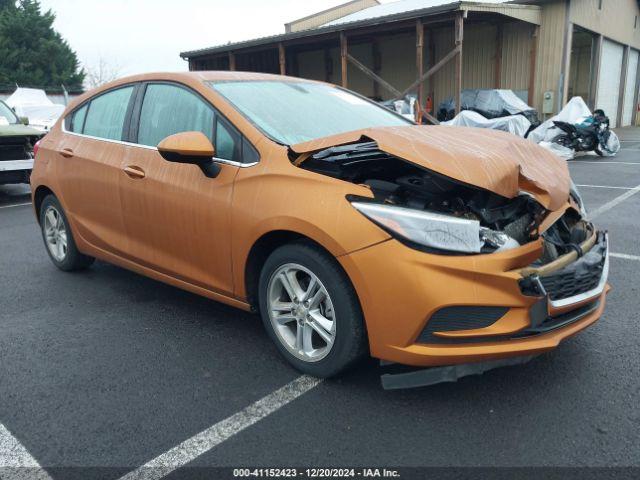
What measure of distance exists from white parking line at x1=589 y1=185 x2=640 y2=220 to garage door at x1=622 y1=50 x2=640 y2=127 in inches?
706

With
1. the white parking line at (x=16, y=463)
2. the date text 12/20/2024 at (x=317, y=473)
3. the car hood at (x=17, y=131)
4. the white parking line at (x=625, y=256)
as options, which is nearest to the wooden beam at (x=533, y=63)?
the white parking line at (x=625, y=256)

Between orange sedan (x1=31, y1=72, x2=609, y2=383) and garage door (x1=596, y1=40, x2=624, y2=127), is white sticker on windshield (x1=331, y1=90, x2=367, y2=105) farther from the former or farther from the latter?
garage door (x1=596, y1=40, x2=624, y2=127)

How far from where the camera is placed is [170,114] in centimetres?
360

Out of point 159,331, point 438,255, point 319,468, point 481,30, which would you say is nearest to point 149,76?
point 159,331

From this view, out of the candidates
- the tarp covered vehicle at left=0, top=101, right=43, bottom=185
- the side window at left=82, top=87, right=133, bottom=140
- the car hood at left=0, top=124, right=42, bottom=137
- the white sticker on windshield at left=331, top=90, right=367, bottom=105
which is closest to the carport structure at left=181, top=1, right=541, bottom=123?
the car hood at left=0, top=124, right=42, bottom=137

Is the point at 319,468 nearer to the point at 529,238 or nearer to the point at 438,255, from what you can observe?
the point at 438,255

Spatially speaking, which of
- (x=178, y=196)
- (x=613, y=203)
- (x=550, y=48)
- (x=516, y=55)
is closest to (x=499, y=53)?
(x=516, y=55)

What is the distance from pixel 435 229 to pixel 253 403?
1206mm

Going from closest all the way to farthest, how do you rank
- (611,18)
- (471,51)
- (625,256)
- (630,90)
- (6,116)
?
(625,256) < (6,116) < (471,51) < (611,18) < (630,90)

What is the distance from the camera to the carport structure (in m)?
16.0

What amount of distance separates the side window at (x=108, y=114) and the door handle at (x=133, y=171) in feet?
1.20

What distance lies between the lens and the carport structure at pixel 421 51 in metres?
16.0

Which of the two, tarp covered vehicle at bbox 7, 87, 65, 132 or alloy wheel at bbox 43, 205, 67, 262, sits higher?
tarp covered vehicle at bbox 7, 87, 65, 132

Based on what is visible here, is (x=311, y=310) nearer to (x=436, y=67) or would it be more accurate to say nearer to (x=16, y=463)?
(x=16, y=463)
